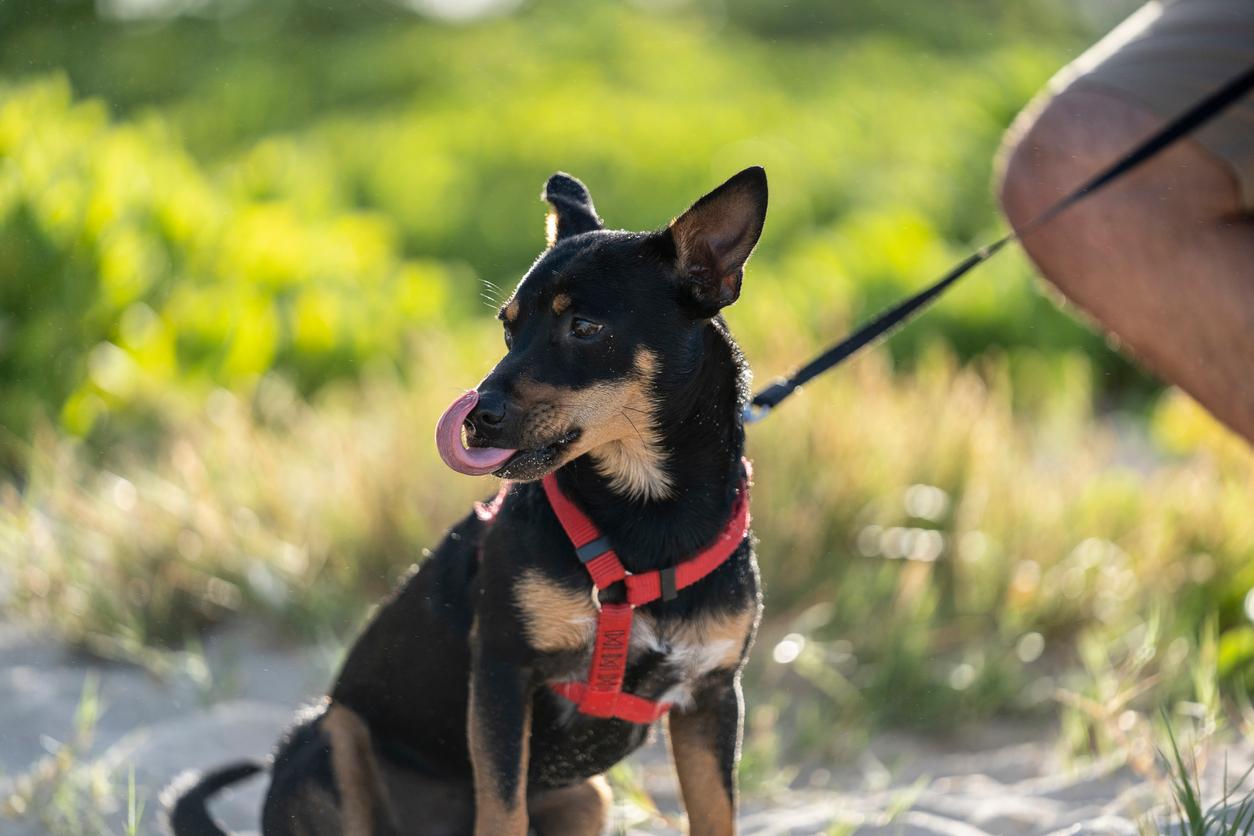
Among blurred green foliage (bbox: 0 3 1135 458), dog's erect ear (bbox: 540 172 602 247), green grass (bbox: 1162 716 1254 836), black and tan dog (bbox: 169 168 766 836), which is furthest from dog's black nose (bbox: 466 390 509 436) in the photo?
blurred green foliage (bbox: 0 3 1135 458)

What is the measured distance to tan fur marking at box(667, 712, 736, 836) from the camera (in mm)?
2578

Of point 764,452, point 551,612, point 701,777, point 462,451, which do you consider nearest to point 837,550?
point 764,452

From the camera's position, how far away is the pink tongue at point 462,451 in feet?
7.59

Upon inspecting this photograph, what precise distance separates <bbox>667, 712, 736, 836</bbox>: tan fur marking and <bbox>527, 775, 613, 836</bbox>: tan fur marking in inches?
14.6

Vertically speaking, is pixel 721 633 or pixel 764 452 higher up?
pixel 721 633

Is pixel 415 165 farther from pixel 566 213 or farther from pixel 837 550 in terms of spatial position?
pixel 566 213

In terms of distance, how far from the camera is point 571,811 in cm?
293

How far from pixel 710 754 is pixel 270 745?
1752 millimetres

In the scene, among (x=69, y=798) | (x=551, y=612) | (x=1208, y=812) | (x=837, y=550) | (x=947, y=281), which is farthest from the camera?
(x=837, y=550)

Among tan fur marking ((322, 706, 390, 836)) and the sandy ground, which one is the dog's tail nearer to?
tan fur marking ((322, 706, 390, 836))

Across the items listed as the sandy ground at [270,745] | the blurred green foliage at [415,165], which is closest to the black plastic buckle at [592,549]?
the sandy ground at [270,745]

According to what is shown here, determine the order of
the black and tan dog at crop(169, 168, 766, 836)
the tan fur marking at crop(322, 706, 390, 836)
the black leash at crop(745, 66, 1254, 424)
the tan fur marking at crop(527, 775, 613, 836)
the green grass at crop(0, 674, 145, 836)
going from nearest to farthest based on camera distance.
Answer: the black and tan dog at crop(169, 168, 766, 836) → the tan fur marking at crop(322, 706, 390, 836) → the black leash at crop(745, 66, 1254, 424) → the tan fur marking at crop(527, 775, 613, 836) → the green grass at crop(0, 674, 145, 836)

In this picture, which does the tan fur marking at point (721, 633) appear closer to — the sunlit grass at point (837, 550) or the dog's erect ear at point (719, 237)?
the dog's erect ear at point (719, 237)

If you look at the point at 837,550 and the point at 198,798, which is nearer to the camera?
the point at 198,798
